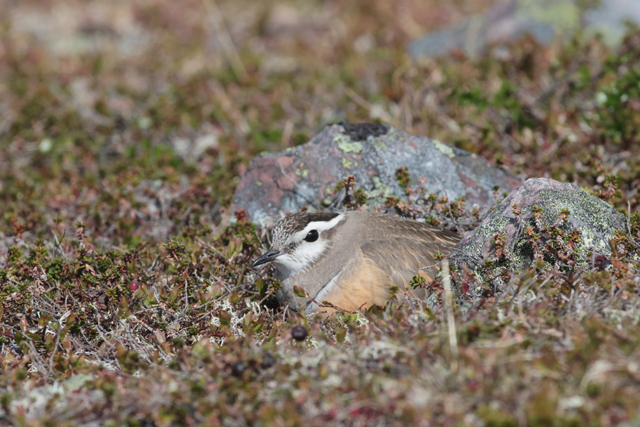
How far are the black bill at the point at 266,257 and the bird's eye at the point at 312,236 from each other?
0.31 m

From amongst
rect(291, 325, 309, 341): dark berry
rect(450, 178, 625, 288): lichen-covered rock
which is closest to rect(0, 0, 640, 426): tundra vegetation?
rect(291, 325, 309, 341): dark berry

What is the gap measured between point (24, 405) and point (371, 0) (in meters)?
14.4

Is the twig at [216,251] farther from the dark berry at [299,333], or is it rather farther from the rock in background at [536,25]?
the rock in background at [536,25]

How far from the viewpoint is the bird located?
5414 mm

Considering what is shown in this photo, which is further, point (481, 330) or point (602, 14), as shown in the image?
point (602, 14)

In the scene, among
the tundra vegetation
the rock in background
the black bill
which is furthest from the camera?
the rock in background

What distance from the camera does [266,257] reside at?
5.64 meters

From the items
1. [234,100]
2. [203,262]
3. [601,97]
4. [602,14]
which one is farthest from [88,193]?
[602,14]

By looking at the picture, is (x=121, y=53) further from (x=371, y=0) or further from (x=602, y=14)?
(x=602, y=14)

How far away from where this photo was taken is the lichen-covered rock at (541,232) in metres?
5.11

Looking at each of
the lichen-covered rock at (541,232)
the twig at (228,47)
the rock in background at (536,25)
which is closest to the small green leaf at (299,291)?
the lichen-covered rock at (541,232)

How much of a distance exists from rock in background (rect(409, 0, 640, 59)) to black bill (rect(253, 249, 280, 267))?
755 cm

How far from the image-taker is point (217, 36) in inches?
A: 617

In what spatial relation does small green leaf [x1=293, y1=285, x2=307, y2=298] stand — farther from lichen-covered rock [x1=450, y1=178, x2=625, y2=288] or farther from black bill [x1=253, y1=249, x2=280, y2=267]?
lichen-covered rock [x1=450, y1=178, x2=625, y2=288]
